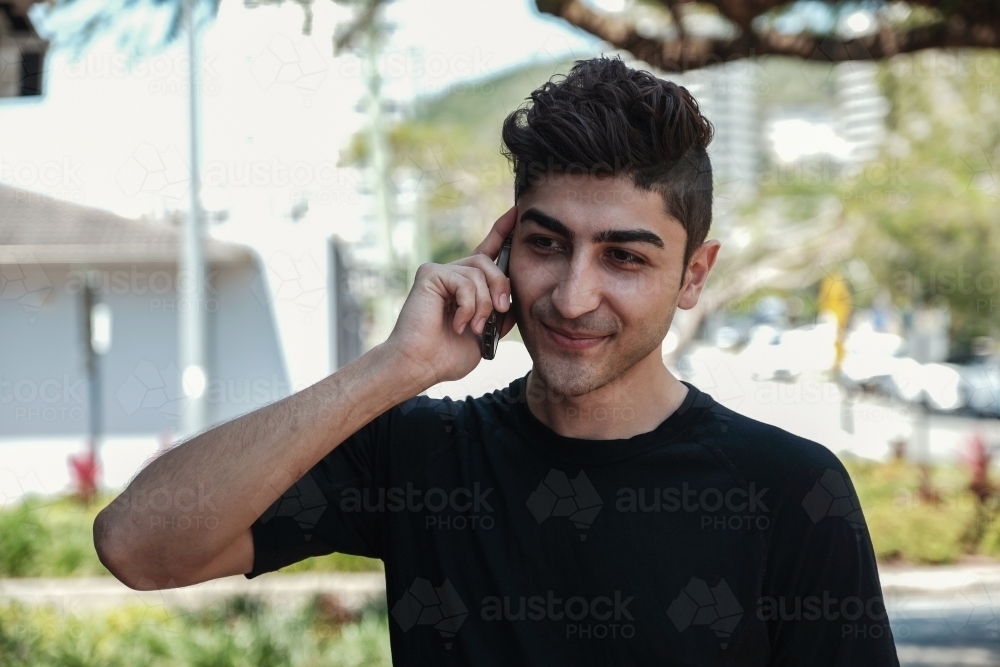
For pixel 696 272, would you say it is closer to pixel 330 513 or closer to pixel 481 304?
pixel 481 304

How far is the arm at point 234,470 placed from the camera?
4.98 ft

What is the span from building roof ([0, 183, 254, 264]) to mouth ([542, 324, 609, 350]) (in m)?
9.39

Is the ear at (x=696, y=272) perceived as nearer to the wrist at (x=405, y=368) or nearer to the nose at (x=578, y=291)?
the nose at (x=578, y=291)

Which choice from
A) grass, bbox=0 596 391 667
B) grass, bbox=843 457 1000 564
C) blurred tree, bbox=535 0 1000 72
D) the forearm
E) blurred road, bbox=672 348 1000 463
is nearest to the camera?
the forearm

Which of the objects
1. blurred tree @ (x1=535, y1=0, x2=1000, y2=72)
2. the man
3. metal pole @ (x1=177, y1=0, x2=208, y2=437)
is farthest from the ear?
metal pole @ (x1=177, y1=0, x2=208, y2=437)

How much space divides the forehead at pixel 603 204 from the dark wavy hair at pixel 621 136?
0.01 meters

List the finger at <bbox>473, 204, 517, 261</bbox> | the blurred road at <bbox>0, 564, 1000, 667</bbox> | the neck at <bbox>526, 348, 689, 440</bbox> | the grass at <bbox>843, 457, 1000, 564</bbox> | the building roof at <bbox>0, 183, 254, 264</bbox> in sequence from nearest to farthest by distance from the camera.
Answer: the neck at <bbox>526, 348, 689, 440</bbox> < the finger at <bbox>473, 204, 517, 261</bbox> < the blurred road at <bbox>0, 564, 1000, 667</bbox> < the grass at <bbox>843, 457, 1000, 564</bbox> < the building roof at <bbox>0, 183, 254, 264</bbox>

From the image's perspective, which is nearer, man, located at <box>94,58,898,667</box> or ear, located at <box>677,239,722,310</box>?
man, located at <box>94,58,898,667</box>

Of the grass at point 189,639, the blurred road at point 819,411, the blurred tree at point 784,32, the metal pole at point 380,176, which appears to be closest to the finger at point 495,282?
the blurred tree at point 784,32

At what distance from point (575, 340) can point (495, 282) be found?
188 millimetres

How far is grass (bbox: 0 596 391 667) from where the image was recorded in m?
4.51

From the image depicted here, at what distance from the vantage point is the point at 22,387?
8.77m

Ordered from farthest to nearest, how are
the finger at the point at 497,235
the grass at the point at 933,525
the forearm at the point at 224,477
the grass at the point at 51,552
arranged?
the grass at the point at 933,525
the grass at the point at 51,552
the finger at the point at 497,235
the forearm at the point at 224,477

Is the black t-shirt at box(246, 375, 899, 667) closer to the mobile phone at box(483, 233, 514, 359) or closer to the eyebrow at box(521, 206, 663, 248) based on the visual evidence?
the mobile phone at box(483, 233, 514, 359)
